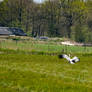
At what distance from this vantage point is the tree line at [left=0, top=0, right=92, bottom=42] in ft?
296

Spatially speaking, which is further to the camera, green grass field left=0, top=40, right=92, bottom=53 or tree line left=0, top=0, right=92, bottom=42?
tree line left=0, top=0, right=92, bottom=42

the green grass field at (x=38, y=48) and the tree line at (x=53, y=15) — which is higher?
the tree line at (x=53, y=15)

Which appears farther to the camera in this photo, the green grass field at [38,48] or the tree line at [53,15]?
the tree line at [53,15]

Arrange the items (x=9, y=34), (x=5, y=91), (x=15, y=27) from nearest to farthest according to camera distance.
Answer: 1. (x=5, y=91)
2. (x=9, y=34)
3. (x=15, y=27)

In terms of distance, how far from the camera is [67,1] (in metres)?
92.8

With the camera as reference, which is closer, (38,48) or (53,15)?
(38,48)

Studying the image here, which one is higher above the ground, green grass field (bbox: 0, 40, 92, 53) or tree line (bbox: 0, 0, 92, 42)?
tree line (bbox: 0, 0, 92, 42)

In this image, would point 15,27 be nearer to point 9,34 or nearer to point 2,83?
point 9,34

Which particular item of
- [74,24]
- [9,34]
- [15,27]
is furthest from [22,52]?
[74,24]

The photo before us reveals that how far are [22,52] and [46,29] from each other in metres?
56.5

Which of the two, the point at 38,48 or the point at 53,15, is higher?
the point at 53,15

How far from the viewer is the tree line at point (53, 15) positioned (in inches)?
3556

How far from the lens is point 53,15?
9231cm

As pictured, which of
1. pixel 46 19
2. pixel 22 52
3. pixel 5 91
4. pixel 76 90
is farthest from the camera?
pixel 46 19
